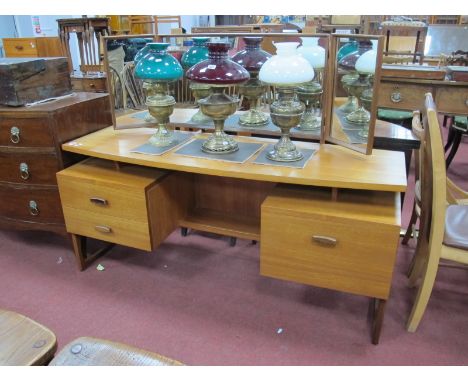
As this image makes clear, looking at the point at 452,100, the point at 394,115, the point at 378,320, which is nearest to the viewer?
the point at 378,320

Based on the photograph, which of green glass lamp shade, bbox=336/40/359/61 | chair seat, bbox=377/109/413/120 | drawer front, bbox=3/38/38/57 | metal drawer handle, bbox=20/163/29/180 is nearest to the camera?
green glass lamp shade, bbox=336/40/359/61

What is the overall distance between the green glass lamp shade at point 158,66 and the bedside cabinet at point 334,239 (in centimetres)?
65

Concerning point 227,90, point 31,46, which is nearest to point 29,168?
point 227,90

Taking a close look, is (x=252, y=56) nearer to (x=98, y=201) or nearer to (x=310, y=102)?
(x=310, y=102)

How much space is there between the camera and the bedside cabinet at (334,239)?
1252 mm

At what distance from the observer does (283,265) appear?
55.2 inches

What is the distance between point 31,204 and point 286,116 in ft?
4.30

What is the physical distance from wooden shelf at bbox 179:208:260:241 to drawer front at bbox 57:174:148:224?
0.29 metres

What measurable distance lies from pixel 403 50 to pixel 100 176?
9.66 feet

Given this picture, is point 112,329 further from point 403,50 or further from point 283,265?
point 403,50

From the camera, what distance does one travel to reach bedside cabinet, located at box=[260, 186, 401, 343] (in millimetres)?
1252

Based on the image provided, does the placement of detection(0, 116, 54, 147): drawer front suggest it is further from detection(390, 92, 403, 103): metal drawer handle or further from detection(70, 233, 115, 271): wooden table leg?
detection(390, 92, 403, 103): metal drawer handle

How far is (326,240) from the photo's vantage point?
1297mm

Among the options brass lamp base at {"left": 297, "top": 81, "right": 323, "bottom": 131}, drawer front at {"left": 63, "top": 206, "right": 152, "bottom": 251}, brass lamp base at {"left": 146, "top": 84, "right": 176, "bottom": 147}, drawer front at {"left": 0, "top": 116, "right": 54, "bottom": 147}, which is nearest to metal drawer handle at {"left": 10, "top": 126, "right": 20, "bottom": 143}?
drawer front at {"left": 0, "top": 116, "right": 54, "bottom": 147}
